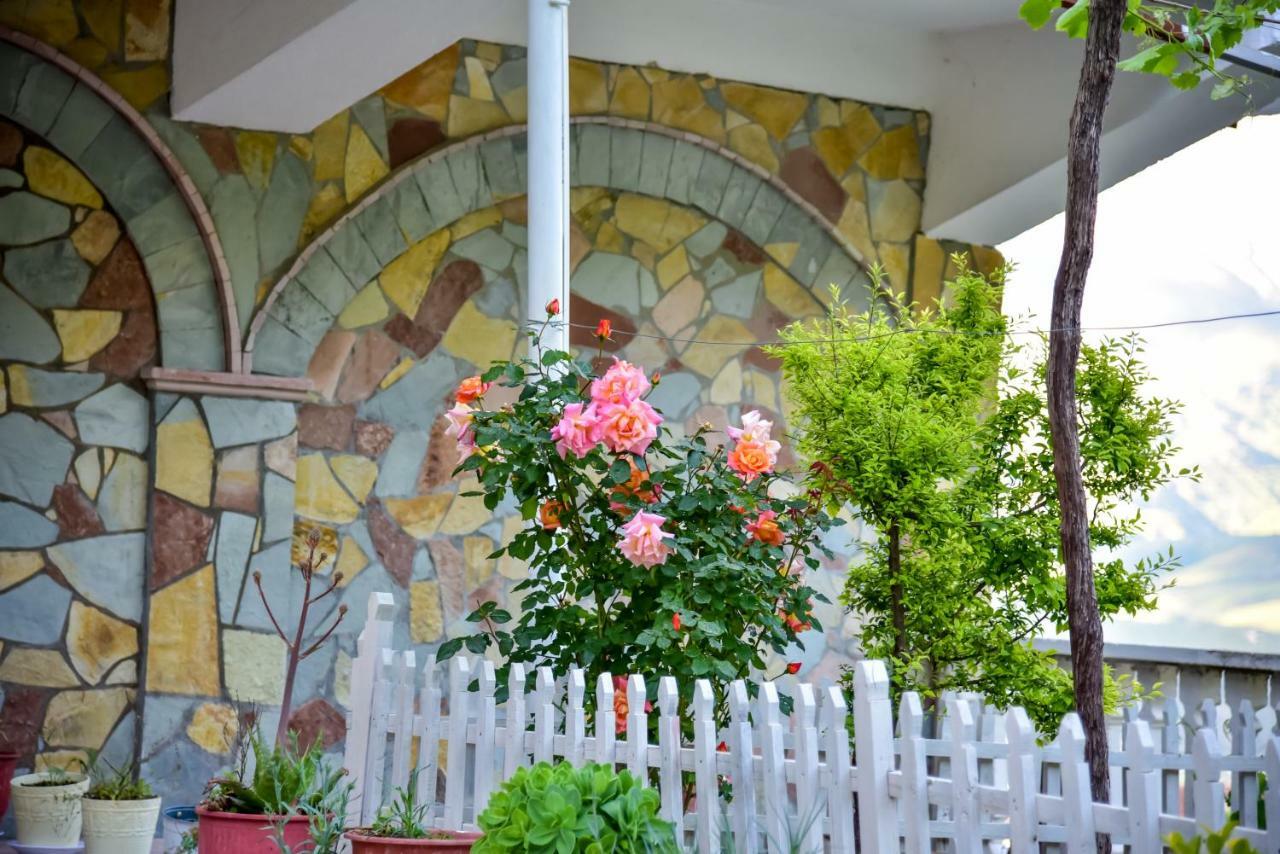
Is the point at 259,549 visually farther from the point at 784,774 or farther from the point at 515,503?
the point at 784,774

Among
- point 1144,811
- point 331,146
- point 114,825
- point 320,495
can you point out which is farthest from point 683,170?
point 1144,811

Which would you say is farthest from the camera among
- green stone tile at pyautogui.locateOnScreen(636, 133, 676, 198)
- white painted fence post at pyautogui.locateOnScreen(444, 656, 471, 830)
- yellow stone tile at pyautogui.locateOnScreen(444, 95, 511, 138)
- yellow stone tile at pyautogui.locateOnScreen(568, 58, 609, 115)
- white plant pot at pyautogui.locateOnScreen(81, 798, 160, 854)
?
green stone tile at pyautogui.locateOnScreen(636, 133, 676, 198)

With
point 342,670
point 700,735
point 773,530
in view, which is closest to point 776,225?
point 342,670

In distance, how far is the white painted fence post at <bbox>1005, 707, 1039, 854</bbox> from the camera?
240cm

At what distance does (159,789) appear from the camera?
564cm

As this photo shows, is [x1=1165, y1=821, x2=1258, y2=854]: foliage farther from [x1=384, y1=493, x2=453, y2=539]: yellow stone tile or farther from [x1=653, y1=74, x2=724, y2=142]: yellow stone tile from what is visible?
[x1=653, y1=74, x2=724, y2=142]: yellow stone tile

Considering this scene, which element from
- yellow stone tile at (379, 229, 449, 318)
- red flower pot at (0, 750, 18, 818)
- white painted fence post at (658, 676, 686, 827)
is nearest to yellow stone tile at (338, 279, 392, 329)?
yellow stone tile at (379, 229, 449, 318)

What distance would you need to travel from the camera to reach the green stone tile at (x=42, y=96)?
5695 millimetres

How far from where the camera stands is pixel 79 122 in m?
5.78

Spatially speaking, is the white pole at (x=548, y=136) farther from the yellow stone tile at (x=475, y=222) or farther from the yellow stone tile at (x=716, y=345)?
the yellow stone tile at (x=716, y=345)

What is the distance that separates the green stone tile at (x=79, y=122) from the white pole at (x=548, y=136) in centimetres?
204

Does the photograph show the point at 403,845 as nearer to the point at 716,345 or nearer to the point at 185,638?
the point at 185,638

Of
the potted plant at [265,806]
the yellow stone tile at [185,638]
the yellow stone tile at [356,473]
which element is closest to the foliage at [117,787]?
the yellow stone tile at [185,638]

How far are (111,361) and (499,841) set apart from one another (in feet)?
12.7
